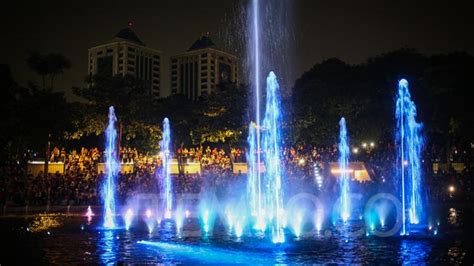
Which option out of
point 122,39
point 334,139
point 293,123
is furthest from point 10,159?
point 122,39

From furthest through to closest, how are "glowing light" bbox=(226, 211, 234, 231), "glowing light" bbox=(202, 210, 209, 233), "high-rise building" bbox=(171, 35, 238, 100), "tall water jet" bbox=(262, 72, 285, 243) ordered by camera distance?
"high-rise building" bbox=(171, 35, 238, 100) < "tall water jet" bbox=(262, 72, 285, 243) < "glowing light" bbox=(226, 211, 234, 231) < "glowing light" bbox=(202, 210, 209, 233)

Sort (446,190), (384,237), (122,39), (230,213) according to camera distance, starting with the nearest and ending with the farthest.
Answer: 1. (384,237)
2. (230,213)
3. (446,190)
4. (122,39)

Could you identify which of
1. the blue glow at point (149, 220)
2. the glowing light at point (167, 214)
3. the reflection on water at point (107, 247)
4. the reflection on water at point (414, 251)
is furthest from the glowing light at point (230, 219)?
the reflection on water at point (414, 251)

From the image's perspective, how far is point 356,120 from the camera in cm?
4303

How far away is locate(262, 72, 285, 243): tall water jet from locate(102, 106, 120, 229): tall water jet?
23.9ft

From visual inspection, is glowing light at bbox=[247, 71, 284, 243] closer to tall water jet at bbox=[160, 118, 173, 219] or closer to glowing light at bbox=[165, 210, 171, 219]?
glowing light at bbox=[165, 210, 171, 219]

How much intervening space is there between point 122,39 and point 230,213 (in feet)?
417

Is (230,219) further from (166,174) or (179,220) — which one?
(166,174)

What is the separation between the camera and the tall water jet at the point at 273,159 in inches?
922

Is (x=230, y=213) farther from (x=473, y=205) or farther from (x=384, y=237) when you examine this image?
(x=473, y=205)

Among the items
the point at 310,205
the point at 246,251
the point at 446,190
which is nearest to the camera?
the point at 246,251

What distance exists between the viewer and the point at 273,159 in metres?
39.2

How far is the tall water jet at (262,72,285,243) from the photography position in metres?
23.4

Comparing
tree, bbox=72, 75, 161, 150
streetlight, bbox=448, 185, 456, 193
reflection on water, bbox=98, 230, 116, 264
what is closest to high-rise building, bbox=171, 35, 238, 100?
tree, bbox=72, 75, 161, 150
